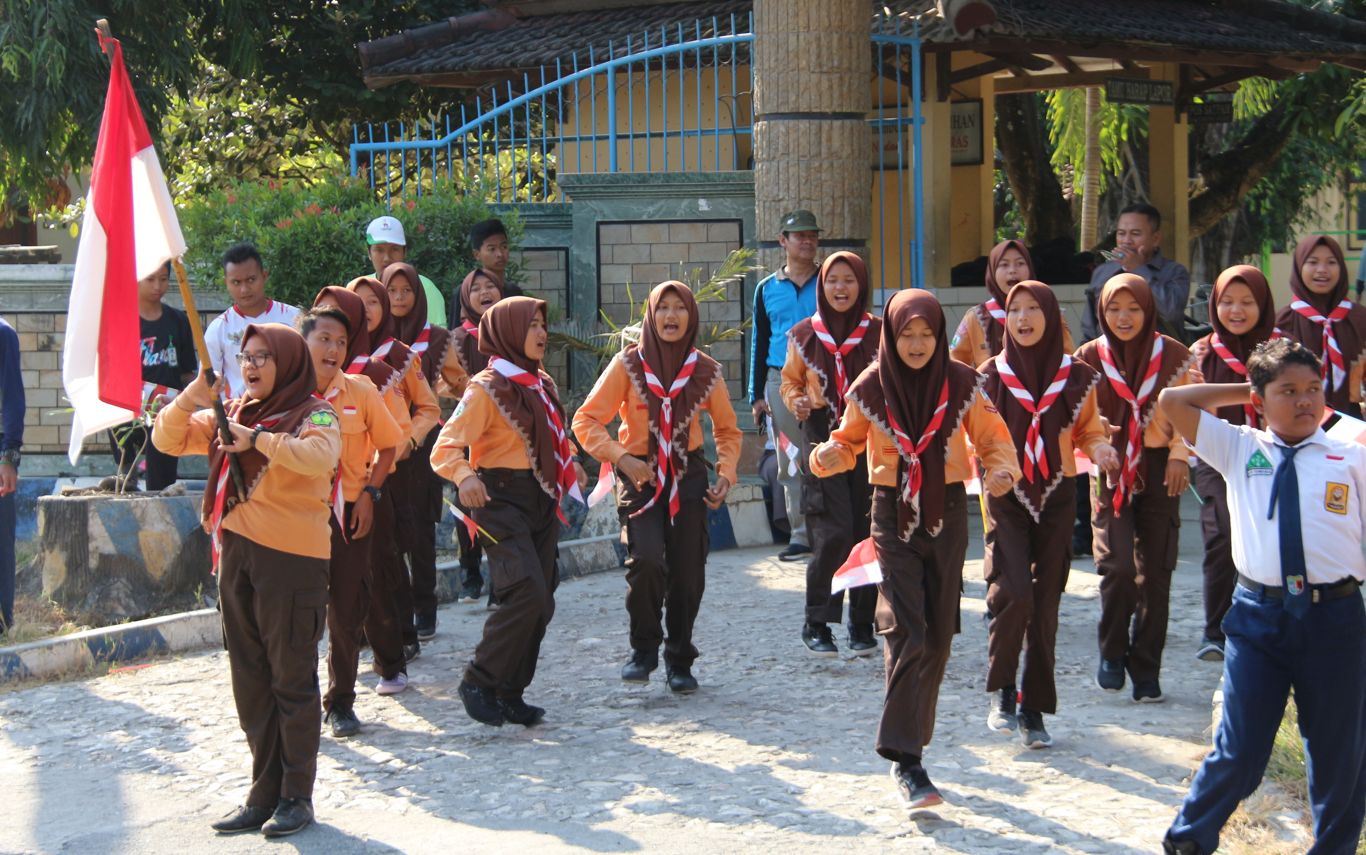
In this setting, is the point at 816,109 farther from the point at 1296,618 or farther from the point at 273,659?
the point at 1296,618

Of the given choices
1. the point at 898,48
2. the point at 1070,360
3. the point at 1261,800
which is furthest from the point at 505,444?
the point at 898,48

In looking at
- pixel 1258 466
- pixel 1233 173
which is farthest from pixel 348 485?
pixel 1233 173

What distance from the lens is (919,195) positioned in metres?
11.9

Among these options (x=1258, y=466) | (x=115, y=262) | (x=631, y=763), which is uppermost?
(x=115, y=262)

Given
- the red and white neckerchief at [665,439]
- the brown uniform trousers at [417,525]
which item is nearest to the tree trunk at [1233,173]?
the brown uniform trousers at [417,525]

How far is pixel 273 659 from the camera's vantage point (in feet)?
18.1

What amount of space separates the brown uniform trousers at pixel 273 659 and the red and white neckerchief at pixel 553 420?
5.06 feet

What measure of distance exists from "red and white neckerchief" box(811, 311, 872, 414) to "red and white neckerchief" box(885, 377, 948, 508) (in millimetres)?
2014

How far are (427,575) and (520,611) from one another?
194cm

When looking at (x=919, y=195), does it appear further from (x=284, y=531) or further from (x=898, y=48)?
(x=284, y=531)

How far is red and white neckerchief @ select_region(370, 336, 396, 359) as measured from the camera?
25.3ft

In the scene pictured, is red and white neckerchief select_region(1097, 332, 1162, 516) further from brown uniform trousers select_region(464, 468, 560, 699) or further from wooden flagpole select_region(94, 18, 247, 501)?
wooden flagpole select_region(94, 18, 247, 501)

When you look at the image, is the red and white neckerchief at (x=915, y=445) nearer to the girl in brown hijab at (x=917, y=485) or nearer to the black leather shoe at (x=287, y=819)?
the girl in brown hijab at (x=917, y=485)

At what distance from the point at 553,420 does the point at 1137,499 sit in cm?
245
